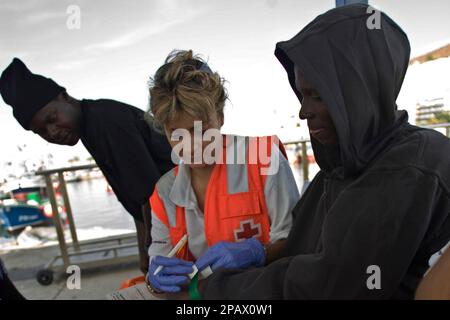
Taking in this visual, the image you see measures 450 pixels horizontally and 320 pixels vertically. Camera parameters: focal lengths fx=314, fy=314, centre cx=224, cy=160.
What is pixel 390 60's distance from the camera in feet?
2.36

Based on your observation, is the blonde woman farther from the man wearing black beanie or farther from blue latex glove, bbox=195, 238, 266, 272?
the man wearing black beanie

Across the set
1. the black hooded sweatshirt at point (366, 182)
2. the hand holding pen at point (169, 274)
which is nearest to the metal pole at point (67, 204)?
the hand holding pen at point (169, 274)

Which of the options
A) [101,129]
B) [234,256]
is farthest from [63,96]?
[234,256]

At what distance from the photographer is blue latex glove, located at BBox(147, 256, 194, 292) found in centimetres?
94

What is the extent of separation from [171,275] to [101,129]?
0.98 metres

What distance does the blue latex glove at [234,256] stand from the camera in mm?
963

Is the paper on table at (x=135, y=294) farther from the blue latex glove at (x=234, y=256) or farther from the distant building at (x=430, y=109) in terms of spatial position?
the distant building at (x=430, y=109)

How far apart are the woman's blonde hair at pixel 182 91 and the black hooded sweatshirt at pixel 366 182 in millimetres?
382

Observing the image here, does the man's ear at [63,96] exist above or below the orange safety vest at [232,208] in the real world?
above

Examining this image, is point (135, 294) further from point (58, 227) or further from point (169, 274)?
point (58, 227)

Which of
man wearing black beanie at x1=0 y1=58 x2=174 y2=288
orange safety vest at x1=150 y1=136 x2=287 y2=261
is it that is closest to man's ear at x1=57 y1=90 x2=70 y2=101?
man wearing black beanie at x1=0 y1=58 x2=174 y2=288

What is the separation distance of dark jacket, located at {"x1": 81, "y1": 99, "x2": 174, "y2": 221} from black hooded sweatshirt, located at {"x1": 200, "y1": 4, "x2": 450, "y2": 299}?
2.94 ft
